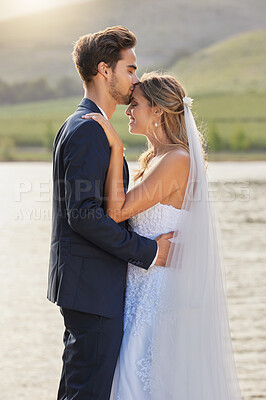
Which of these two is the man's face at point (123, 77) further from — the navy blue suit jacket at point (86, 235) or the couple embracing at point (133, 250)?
the navy blue suit jacket at point (86, 235)

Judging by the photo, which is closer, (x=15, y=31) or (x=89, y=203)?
(x=89, y=203)

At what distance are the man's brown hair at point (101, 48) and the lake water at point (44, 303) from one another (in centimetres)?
217

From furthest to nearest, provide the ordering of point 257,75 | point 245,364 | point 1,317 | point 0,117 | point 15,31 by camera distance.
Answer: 1. point 15,31
2. point 257,75
3. point 0,117
4. point 1,317
5. point 245,364

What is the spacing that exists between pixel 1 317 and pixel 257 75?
6196cm

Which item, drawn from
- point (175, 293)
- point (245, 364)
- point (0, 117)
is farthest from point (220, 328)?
point (0, 117)

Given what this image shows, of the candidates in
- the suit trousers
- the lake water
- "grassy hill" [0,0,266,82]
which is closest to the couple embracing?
the suit trousers

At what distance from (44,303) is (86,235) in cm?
378

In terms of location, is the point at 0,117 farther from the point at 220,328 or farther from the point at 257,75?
the point at 220,328

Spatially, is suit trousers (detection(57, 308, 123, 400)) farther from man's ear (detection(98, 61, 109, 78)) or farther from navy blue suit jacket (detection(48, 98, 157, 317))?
man's ear (detection(98, 61, 109, 78))

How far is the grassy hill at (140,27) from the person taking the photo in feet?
237

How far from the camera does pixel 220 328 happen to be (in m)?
2.47

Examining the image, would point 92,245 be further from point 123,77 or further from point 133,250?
point 123,77

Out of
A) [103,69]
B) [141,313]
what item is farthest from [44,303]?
[103,69]

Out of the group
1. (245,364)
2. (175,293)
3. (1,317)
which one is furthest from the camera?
(1,317)
